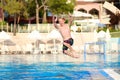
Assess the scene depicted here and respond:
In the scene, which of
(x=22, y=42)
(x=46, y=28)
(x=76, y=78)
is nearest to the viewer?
(x=76, y=78)

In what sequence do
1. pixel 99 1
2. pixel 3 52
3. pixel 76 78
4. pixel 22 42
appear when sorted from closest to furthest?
pixel 76 78
pixel 3 52
pixel 22 42
pixel 99 1

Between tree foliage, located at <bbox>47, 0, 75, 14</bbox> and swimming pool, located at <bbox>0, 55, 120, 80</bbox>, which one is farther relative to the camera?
tree foliage, located at <bbox>47, 0, 75, 14</bbox>

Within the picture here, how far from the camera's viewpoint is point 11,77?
50.3 feet

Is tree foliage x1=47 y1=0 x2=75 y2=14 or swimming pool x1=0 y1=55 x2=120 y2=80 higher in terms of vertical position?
tree foliage x1=47 y1=0 x2=75 y2=14

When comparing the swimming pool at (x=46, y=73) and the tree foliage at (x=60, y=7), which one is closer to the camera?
the swimming pool at (x=46, y=73)

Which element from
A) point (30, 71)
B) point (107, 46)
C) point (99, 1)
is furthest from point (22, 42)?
point (99, 1)

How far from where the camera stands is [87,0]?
69.9 m

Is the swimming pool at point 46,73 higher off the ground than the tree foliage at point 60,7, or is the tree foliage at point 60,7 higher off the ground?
the tree foliage at point 60,7

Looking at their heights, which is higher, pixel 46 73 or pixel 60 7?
pixel 60 7

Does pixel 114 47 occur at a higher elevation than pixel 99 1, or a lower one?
lower

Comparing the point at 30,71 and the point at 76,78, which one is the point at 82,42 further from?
the point at 76,78

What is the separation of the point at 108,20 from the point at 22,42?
23.7 meters

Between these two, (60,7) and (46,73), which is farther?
(60,7)

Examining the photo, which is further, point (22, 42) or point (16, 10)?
point (16, 10)
